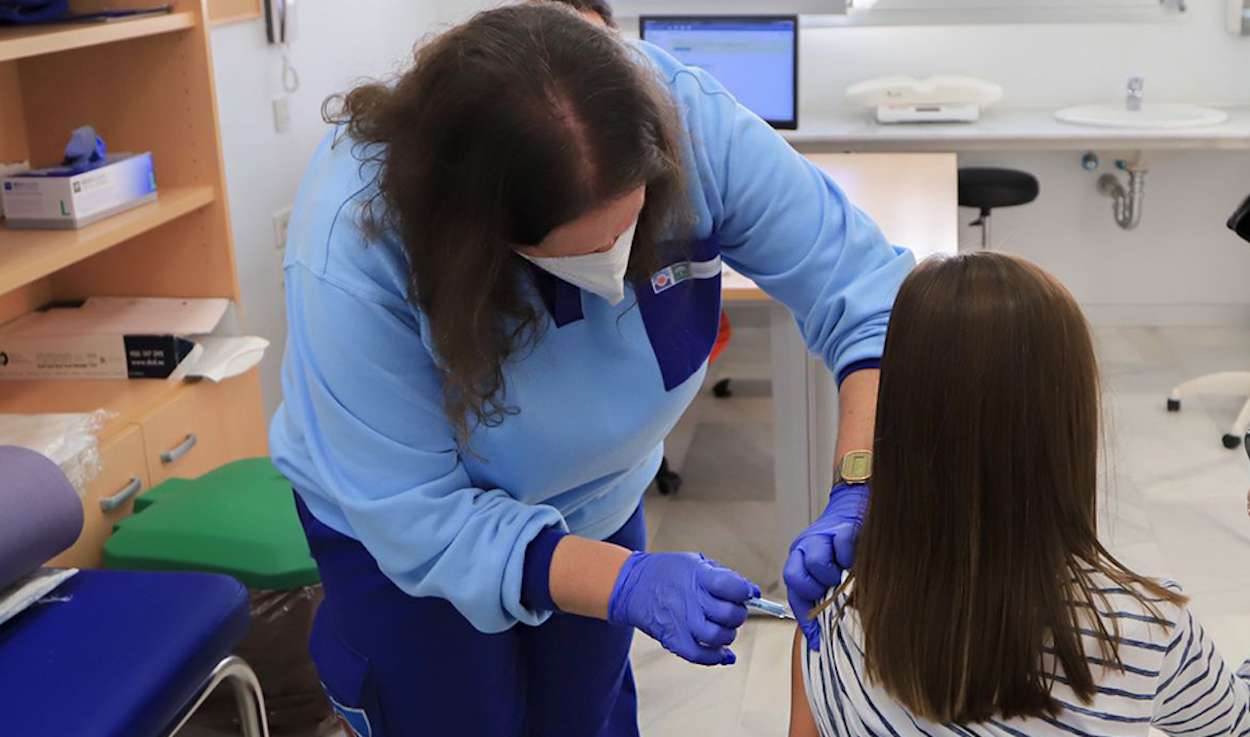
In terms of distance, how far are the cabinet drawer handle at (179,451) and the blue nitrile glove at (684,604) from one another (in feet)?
4.25

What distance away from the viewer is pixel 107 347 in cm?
228

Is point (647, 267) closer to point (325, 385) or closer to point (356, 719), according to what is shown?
point (325, 385)

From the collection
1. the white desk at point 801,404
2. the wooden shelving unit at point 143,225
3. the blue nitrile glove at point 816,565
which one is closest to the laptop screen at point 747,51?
the white desk at point 801,404

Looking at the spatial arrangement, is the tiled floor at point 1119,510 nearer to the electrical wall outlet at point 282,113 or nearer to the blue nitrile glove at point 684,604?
the blue nitrile glove at point 684,604

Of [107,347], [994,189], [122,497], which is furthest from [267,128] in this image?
[994,189]

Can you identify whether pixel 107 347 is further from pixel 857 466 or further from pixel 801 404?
pixel 857 466

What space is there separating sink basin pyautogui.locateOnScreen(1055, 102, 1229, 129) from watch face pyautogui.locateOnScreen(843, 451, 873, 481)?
9.21ft

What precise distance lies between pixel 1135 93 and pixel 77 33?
3.08 metres

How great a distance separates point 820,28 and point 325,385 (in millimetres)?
3376

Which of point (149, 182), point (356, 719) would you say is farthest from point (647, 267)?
point (149, 182)

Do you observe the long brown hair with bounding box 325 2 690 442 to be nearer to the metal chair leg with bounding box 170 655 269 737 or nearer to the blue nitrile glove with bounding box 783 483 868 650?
the blue nitrile glove with bounding box 783 483 868 650

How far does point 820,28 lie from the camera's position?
13.9ft

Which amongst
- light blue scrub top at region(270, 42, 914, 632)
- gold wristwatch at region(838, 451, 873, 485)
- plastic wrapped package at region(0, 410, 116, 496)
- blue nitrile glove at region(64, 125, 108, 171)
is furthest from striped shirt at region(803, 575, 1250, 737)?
blue nitrile glove at region(64, 125, 108, 171)

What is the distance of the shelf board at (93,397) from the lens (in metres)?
2.16
